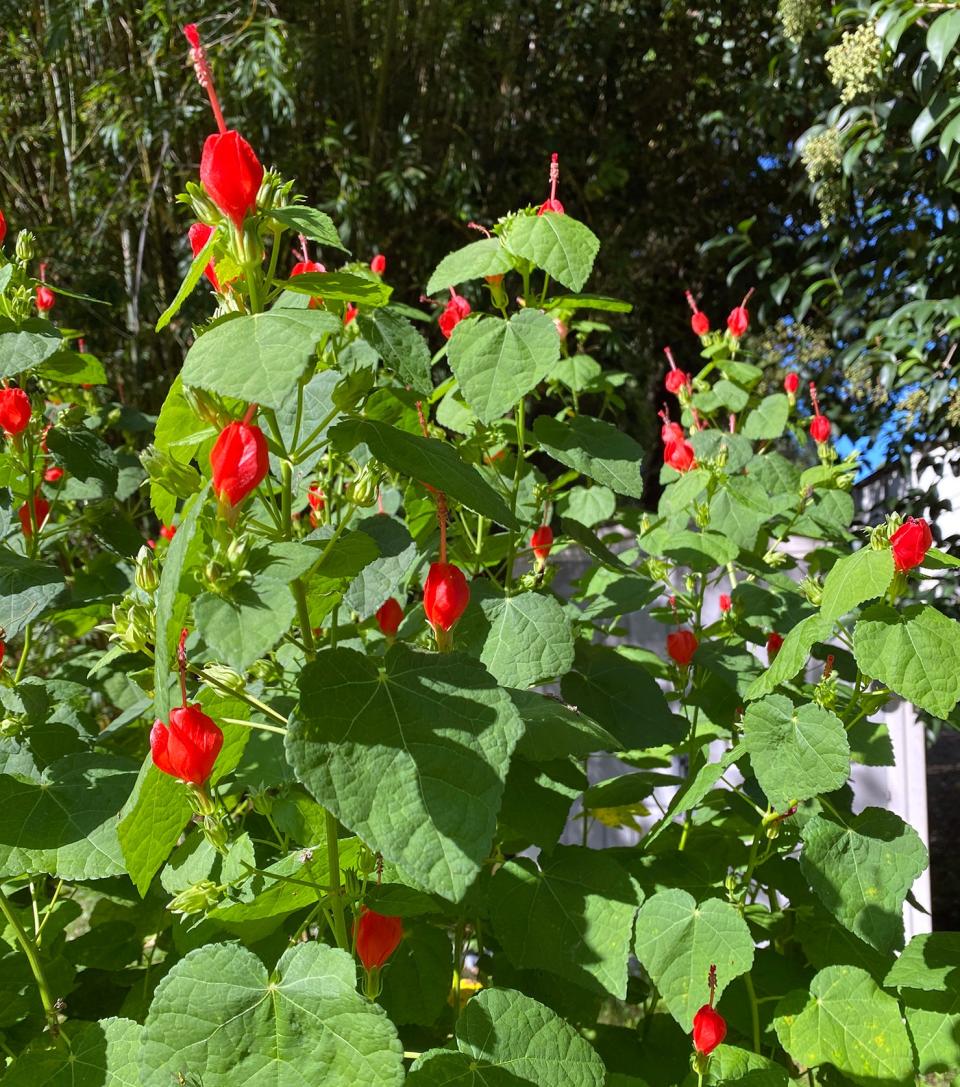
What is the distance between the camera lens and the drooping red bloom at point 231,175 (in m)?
0.62

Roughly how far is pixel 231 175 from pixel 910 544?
65 centimetres

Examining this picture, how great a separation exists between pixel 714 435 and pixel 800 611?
16.5 inches

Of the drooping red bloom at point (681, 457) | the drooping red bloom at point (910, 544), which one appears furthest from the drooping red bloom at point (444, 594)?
the drooping red bloom at point (681, 457)

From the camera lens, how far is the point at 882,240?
9.37ft

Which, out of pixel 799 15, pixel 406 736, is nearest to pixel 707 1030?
pixel 406 736

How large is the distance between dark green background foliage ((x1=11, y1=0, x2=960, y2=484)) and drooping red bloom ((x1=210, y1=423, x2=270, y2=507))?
2.84 meters

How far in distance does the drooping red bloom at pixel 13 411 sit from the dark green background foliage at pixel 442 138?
2.43m

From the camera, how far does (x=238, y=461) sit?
59 centimetres

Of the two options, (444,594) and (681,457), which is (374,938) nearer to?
(444,594)

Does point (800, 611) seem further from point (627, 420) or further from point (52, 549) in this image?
point (627, 420)

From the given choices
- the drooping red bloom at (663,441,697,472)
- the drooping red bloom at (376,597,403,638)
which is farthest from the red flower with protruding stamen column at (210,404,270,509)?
the drooping red bloom at (663,441,697,472)

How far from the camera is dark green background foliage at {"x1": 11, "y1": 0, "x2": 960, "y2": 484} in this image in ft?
12.0

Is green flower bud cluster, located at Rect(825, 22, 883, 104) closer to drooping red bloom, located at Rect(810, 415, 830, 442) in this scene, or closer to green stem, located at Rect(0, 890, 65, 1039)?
drooping red bloom, located at Rect(810, 415, 830, 442)

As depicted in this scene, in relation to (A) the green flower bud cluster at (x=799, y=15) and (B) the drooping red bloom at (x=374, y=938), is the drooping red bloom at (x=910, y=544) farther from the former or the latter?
(A) the green flower bud cluster at (x=799, y=15)
